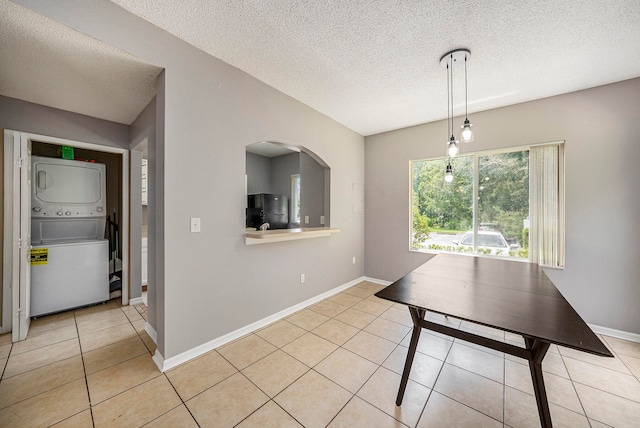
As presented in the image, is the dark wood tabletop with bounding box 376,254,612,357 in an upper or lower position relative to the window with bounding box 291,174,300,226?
lower

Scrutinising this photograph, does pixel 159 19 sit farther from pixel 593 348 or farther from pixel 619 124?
pixel 619 124

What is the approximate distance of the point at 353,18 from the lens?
176 cm

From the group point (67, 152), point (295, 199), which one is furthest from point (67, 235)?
point (295, 199)

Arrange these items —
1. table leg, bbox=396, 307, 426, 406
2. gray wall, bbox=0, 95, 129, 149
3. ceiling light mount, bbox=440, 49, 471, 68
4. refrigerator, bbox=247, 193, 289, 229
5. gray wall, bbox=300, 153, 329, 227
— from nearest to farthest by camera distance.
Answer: table leg, bbox=396, 307, 426, 406 < ceiling light mount, bbox=440, 49, 471, 68 < gray wall, bbox=0, 95, 129, 149 < gray wall, bbox=300, 153, 329, 227 < refrigerator, bbox=247, 193, 289, 229

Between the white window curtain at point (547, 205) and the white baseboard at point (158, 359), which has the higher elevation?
the white window curtain at point (547, 205)

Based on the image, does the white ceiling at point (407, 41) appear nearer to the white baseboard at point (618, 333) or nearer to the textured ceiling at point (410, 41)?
the textured ceiling at point (410, 41)

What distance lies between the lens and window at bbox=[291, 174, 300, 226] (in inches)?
238

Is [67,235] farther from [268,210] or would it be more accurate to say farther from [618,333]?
[618,333]

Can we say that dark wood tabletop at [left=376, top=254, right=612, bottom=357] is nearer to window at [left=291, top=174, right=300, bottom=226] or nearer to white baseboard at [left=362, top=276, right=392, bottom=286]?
white baseboard at [left=362, top=276, right=392, bottom=286]

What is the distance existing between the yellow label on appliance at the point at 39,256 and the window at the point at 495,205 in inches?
196

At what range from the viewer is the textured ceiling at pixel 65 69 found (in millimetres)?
1560

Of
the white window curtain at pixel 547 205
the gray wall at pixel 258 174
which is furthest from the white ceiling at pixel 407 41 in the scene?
the gray wall at pixel 258 174

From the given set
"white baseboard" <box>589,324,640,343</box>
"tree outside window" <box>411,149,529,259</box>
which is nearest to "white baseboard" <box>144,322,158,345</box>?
"tree outside window" <box>411,149,529,259</box>

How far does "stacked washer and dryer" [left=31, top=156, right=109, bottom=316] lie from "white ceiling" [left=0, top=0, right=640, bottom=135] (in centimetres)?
107
